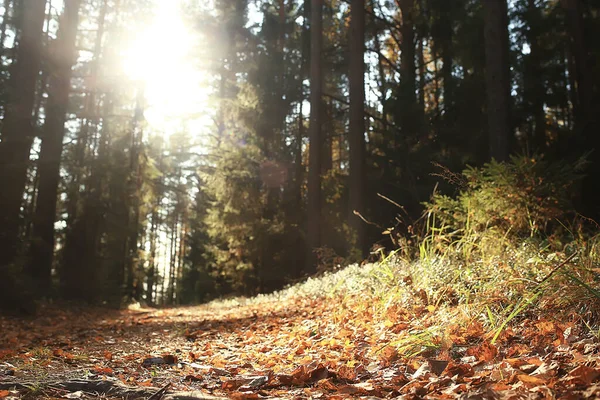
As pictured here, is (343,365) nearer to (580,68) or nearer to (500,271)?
(500,271)

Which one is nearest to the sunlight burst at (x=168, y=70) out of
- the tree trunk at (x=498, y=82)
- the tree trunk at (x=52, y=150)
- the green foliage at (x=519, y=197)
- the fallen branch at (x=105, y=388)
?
the tree trunk at (x=52, y=150)

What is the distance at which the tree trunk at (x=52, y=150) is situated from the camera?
12.4 metres

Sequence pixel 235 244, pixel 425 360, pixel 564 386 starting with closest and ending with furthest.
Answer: pixel 564 386
pixel 425 360
pixel 235 244

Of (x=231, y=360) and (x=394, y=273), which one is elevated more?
(x=394, y=273)

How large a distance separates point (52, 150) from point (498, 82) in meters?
11.8

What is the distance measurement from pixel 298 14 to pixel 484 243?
1762 cm

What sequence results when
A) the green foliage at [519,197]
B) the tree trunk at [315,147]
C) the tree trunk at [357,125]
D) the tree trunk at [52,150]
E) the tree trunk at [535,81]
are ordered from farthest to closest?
the tree trunk at [535,81]
the tree trunk at [315,147]
the tree trunk at [357,125]
the tree trunk at [52,150]
the green foliage at [519,197]

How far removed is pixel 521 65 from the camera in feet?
63.3

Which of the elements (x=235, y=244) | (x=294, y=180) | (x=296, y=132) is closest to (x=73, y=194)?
Result: (x=235, y=244)

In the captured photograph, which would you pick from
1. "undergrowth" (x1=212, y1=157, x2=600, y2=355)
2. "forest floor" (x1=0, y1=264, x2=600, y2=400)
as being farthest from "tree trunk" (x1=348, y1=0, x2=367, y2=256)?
"forest floor" (x1=0, y1=264, x2=600, y2=400)

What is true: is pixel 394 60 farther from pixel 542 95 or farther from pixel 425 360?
pixel 425 360

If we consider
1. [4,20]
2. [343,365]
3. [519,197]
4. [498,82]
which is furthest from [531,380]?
[4,20]

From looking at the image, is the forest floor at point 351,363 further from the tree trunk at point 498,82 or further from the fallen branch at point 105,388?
the tree trunk at point 498,82

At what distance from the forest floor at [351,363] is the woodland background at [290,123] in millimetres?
6490
